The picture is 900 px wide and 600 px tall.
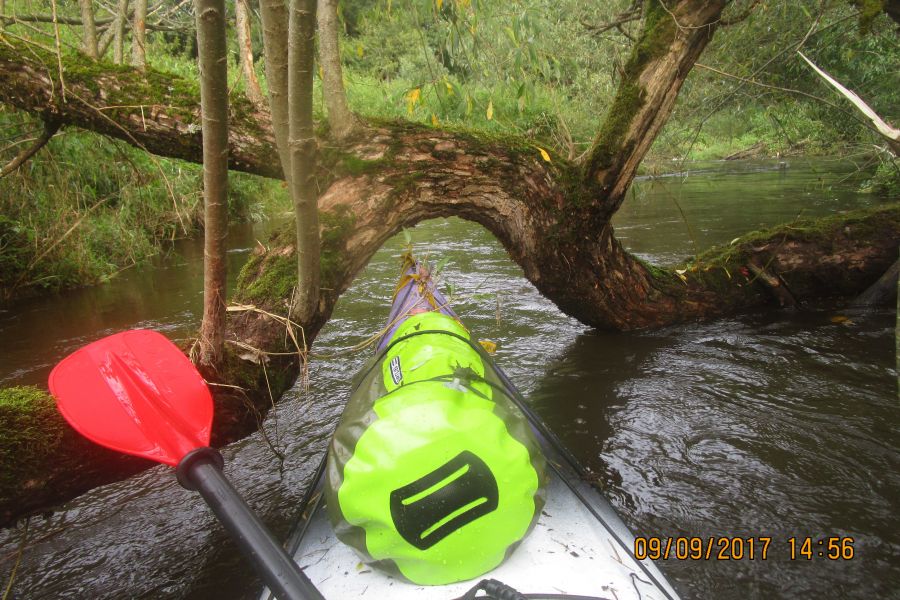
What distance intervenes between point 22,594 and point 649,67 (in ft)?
12.4

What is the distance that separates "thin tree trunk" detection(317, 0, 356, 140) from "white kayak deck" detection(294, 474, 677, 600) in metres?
1.81

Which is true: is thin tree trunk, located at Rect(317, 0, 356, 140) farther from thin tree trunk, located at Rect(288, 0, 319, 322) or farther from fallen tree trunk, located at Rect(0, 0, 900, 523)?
thin tree trunk, located at Rect(288, 0, 319, 322)

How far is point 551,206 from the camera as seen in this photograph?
3.24 metres

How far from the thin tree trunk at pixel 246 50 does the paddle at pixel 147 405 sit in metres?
1.24

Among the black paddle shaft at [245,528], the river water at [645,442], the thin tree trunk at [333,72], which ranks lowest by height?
the river water at [645,442]

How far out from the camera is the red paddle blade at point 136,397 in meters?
1.49

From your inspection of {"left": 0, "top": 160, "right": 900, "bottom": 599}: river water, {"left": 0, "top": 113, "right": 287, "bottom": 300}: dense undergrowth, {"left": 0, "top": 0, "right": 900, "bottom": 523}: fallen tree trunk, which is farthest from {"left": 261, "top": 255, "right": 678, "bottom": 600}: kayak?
{"left": 0, "top": 113, "right": 287, "bottom": 300}: dense undergrowth

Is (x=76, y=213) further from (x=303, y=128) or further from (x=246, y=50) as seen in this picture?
(x=303, y=128)

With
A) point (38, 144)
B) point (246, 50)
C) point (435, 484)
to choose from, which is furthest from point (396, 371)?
point (38, 144)

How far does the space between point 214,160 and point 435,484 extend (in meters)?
1.07

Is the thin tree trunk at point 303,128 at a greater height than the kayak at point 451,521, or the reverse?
the thin tree trunk at point 303,128
